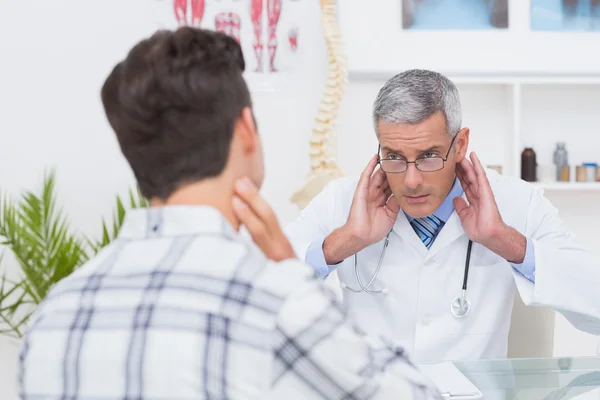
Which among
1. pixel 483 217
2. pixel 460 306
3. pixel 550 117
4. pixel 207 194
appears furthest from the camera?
pixel 550 117

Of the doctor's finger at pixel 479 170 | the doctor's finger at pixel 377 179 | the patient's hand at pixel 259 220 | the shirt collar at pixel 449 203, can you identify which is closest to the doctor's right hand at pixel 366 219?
the doctor's finger at pixel 377 179

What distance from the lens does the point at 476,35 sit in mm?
3342

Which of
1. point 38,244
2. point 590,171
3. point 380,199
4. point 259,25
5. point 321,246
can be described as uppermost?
point 259,25

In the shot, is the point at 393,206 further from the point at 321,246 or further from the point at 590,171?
the point at 590,171

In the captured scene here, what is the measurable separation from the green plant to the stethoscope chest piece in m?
1.40

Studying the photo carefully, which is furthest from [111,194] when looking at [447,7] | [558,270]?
[558,270]

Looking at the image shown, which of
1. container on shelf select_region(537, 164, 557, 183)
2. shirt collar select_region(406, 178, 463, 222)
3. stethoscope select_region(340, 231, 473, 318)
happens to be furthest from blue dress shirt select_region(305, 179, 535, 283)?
container on shelf select_region(537, 164, 557, 183)

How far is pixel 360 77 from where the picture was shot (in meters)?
3.36

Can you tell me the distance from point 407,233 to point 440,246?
0.10 m

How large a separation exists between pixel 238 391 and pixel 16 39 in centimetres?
296

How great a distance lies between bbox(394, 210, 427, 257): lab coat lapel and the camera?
7.24 ft

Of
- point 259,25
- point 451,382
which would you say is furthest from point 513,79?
point 451,382

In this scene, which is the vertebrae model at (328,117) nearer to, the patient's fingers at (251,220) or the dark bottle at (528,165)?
the dark bottle at (528,165)

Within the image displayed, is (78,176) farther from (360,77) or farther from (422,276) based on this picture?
(422,276)
